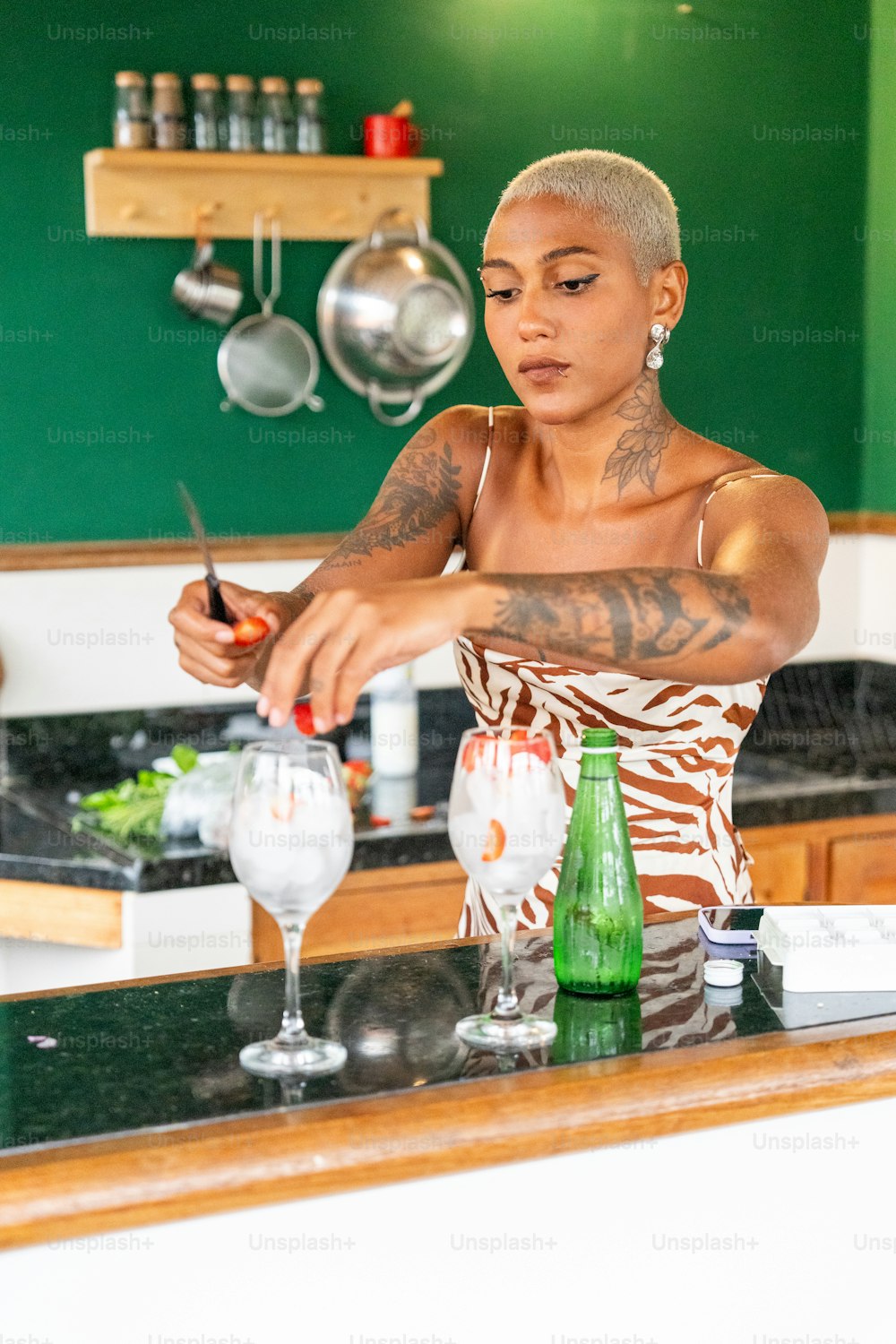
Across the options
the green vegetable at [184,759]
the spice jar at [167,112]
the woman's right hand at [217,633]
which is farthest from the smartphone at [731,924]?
the spice jar at [167,112]

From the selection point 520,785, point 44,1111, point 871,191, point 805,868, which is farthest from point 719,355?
point 44,1111

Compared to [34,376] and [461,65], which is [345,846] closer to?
[34,376]

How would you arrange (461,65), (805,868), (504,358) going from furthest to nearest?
(461,65) < (805,868) < (504,358)

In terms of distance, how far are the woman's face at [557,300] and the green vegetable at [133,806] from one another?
1381 millimetres

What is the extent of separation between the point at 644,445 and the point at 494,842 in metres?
0.84

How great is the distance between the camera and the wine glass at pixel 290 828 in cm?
111

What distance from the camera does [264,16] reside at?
327 cm

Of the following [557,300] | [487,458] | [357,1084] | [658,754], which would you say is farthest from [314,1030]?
[487,458]

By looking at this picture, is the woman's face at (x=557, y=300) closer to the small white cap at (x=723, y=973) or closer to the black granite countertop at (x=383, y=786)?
the small white cap at (x=723, y=973)

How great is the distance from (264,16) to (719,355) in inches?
50.8

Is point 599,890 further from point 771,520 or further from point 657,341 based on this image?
point 657,341

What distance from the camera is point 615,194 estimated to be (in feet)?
5.69

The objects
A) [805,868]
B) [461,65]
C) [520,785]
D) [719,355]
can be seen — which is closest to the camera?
[520,785]

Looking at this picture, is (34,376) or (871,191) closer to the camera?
(34,376)
